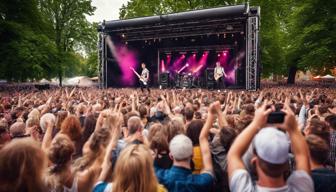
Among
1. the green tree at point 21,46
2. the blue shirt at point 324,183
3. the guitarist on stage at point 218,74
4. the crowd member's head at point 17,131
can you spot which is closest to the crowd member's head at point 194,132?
the blue shirt at point 324,183

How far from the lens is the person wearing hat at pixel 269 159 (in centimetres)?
220

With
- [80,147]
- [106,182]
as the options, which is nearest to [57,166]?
[106,182]

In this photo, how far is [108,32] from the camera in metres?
23.0

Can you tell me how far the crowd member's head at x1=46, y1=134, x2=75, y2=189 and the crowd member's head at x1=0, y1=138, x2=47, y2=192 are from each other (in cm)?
58

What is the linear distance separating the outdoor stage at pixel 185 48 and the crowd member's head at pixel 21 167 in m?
16.4

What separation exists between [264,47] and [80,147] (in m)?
27.3

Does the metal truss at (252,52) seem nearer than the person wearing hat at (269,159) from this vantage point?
No

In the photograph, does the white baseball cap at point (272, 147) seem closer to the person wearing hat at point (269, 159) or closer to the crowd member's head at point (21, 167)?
the person wearing hat at point (269, 159)

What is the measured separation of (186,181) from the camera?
283cm

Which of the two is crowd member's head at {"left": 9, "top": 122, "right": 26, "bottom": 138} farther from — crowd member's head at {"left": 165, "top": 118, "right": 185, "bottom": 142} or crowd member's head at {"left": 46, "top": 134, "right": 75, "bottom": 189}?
crowd member's head at {"left": 165, "top": 118, "right": 185, "bottom": 142}

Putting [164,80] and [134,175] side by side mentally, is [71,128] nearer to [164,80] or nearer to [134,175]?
[134,175]

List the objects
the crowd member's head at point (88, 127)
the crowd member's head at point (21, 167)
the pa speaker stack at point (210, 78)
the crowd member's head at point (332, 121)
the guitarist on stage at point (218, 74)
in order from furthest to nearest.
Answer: the pa speaker stack at point (210, 78)
the guitarist on stage at point (218, 74)
the crowd member's head at point (88, 127)
the crowd member's head at point (332, 121)
the crowd member's head at point (21, 167)

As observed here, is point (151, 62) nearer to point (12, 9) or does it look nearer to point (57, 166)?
point (12, 9)

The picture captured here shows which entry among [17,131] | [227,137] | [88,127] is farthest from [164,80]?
[227,137]
